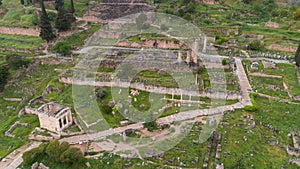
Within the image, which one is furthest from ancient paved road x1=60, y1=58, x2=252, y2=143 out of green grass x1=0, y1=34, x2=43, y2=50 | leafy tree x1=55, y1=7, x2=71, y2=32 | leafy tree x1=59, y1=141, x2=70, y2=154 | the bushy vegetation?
leafy tree x1=55, y1=7, x2=71, y2=32

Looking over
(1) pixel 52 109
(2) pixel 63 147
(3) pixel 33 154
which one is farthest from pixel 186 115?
(3) pixel 33 154

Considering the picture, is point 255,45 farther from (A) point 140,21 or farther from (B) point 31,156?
(B) point 31,156

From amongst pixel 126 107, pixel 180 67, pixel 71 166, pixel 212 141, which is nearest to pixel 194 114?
pixel 212 141

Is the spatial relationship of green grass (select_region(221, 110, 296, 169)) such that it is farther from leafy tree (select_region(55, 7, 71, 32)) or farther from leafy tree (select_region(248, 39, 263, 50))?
leafy tree (select_region(55, 7, 71, 32))

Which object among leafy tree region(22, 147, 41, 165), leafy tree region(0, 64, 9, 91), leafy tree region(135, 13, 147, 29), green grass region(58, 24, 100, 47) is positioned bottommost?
leafy tree region(22, 147, 41, 165)

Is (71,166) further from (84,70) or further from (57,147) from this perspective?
(84,70)

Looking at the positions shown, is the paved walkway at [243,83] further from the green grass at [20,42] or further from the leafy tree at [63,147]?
the green grass at [20,42]
